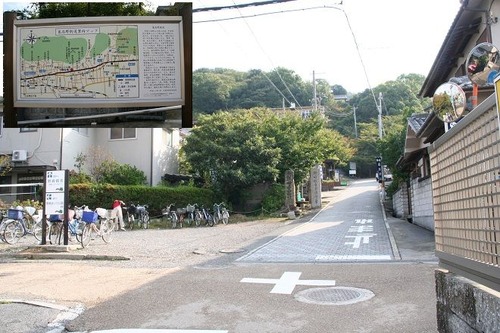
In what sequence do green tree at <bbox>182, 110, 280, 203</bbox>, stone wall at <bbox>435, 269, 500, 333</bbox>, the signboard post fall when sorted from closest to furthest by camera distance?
stone wall at <bbox>435, 269, 500, 333</bbox> → the signboard post → green tree at <bbox>182, 110, 280, 203</bbox>

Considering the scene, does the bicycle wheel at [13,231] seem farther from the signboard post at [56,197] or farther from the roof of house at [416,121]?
the roof of house at [416,121]

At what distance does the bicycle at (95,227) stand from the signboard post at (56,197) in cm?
77

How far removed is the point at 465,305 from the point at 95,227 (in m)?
12.6

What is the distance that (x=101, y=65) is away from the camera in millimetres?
5480

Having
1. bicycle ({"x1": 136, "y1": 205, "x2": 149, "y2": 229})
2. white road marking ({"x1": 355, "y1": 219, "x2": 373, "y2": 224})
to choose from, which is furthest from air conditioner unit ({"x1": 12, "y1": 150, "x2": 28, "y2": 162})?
white road marking ({"x1": 355, "y1": 219, "x2": 373, "y2": 224})

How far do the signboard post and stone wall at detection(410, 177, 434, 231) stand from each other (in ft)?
40.5

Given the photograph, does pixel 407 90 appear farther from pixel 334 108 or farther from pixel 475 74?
pixel 475 74

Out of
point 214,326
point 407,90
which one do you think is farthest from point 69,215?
point 407,90

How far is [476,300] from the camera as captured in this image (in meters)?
3.41

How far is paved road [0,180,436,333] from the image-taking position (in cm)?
558

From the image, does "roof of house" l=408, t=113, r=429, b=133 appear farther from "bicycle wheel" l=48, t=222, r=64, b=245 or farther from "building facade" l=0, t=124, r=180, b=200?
"building facade" l=0, t=124, r=180, b=200

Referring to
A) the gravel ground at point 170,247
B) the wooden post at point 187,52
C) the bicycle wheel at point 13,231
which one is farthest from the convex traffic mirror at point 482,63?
the bicycle wheel at point 13,231

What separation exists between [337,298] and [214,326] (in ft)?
7.42

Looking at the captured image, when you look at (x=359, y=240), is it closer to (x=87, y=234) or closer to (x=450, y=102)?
(x=87, y=234)
